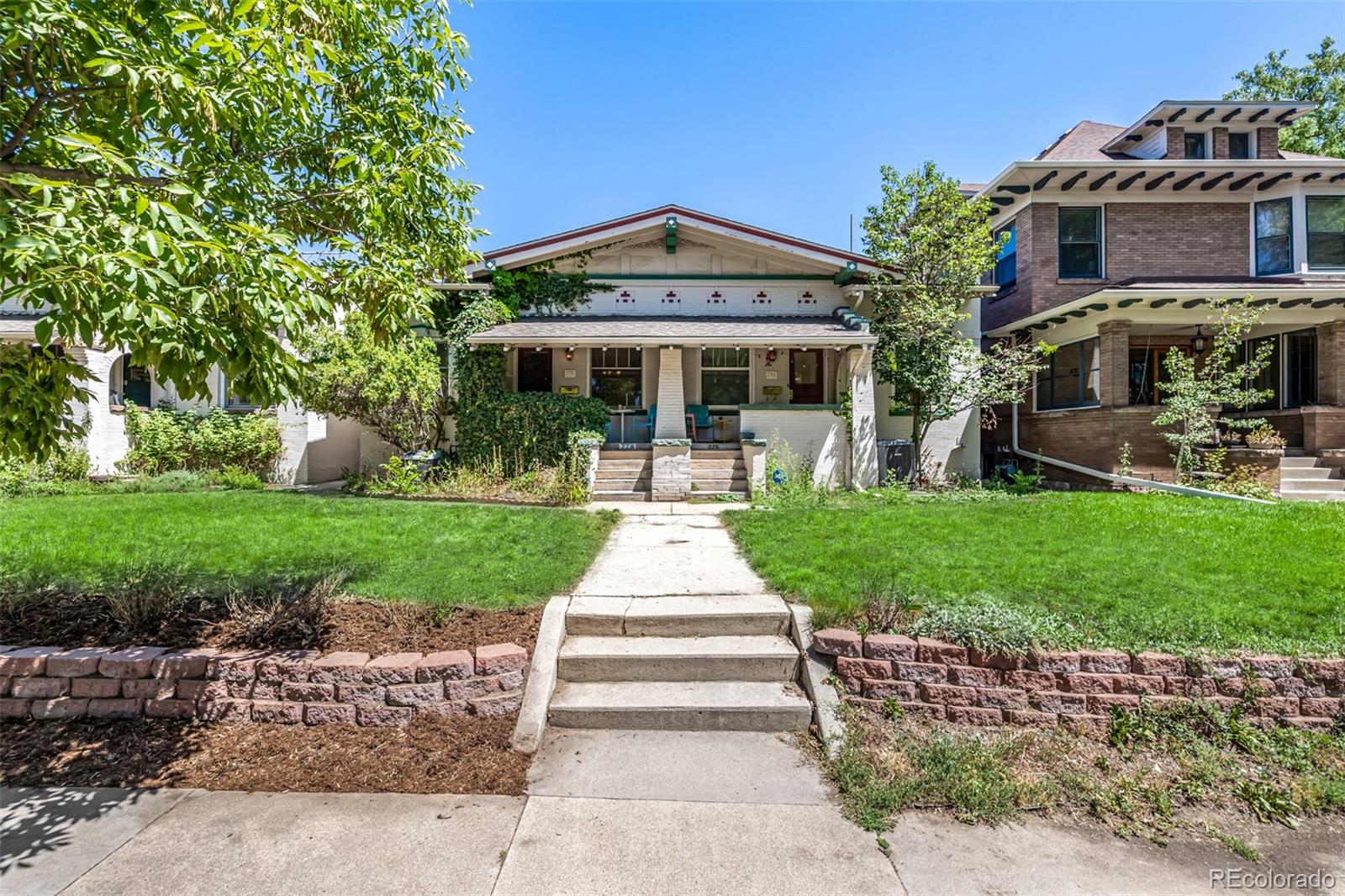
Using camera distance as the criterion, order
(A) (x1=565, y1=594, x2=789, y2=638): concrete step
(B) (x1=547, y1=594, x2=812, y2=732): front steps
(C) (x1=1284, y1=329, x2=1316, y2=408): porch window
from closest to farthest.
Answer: (B) (x1=547, y1=594, x2=812, y2=732): front steps
(A) (x1=565, y1=594, x2=789, y2=638): concrete step
(C) (x1=1284, y1=329, x2=1316, y2=408): porch window

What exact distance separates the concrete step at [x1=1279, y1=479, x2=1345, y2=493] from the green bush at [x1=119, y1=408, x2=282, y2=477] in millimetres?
19834

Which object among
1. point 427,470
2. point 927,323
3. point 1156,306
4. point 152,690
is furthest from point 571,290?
point 1156,306

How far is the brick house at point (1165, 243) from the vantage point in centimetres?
1316

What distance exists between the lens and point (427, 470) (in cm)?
1196

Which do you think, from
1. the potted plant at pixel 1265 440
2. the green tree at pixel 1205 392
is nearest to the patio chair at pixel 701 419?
the green tree at pixel 1205 392

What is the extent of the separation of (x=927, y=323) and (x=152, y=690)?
41.2 ft

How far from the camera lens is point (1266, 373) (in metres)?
14.2

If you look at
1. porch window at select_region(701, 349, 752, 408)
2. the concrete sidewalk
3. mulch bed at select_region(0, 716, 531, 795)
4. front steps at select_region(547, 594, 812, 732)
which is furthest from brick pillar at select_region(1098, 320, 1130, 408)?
mulch bed at select_region(0, 716, 531, 795)

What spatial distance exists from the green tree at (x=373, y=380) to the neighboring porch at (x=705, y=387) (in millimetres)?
1432

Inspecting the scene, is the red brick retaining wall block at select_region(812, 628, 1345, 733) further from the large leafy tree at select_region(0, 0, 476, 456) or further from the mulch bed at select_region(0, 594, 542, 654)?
the large leafy tree at select_region(0, 0, 476, 456)

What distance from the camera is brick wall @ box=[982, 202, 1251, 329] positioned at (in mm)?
14023

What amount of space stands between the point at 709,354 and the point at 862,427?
448 cm

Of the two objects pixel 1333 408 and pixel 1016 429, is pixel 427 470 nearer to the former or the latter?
pixel 1016 429

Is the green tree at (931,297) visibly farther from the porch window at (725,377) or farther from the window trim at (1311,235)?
the window trim at (1311,235)
